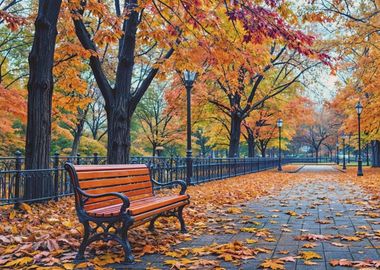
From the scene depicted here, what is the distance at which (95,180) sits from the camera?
510cm

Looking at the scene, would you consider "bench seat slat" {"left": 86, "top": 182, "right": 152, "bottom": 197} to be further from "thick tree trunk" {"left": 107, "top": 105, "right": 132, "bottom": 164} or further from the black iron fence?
"thick tree trunk" {"left": 107, "top": 105, "right": 132, "bottom": 164}

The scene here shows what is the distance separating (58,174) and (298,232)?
261 inches

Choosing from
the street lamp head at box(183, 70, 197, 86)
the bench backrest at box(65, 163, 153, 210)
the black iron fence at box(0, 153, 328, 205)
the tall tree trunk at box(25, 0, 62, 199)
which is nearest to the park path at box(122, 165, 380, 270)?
the bench backrest at box(65, 163, 153, 210)

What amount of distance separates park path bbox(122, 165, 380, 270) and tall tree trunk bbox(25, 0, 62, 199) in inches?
169

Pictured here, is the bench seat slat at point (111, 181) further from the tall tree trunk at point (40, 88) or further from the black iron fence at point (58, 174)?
the tall tree trunk at point (40, 88)

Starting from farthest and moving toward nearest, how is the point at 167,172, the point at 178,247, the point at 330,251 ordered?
the point at 167,172
the point at 178,247
the point at 330,251

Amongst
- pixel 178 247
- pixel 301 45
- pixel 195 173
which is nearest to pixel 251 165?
pixel 195 173

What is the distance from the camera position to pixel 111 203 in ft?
17.8

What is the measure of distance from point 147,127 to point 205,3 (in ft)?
120

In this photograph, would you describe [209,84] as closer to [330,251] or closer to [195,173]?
[195,173]

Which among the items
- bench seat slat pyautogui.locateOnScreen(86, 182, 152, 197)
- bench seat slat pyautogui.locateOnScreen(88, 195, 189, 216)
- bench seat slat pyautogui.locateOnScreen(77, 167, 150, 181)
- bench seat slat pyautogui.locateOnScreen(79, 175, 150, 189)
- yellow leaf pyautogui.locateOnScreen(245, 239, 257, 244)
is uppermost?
bench seat slat pyautogui.locateOnScreen(77, 167, 150, 181)

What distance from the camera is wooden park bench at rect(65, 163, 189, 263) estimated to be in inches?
179

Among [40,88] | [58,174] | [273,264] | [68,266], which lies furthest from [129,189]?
[58,174]

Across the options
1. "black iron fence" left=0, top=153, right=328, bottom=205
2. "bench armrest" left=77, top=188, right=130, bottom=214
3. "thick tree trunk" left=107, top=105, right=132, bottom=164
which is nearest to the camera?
"bench armrest" left=77, top=188, right=130, bottom=214
